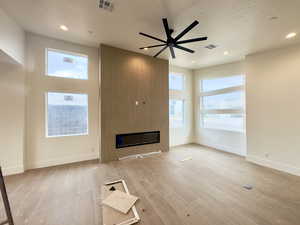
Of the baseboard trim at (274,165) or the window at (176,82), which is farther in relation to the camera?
the window at (176,82)

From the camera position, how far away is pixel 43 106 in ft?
11.6

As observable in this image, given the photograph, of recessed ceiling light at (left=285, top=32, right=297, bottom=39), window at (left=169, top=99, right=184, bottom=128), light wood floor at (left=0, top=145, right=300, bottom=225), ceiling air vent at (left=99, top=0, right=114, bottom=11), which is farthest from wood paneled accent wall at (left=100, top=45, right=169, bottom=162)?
recessed ceiling light at (left=285, top=32, right=297, bottom=39)

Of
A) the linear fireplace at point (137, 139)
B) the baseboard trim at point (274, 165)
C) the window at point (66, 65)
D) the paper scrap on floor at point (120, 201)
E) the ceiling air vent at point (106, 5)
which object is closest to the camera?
the paper scrap on floor at point (120, 201)

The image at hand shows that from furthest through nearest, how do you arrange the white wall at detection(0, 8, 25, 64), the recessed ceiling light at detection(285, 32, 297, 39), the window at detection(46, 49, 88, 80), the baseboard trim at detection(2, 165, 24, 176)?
the window at detection(46, 49, 88, 80), the baseboard trim at detection(2, 165, 24, 176), the recessed ceiling light at detection(285, 32, 297, 39), the white wall at detection(0, 8, 25, 64)

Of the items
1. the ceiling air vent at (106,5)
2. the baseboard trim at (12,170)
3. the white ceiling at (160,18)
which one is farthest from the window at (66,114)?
the ceiling air vent at (106,5)

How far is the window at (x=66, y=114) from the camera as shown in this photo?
3.68m

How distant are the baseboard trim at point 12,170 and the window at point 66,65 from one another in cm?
246

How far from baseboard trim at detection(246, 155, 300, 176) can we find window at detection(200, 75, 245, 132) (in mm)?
1050

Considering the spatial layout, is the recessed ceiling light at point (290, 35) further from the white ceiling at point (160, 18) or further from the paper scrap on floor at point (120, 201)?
the paper scrap on floor at point (120, 201)

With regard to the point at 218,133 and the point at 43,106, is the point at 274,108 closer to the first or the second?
the point at 218,133

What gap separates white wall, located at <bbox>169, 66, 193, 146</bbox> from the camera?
5.79m

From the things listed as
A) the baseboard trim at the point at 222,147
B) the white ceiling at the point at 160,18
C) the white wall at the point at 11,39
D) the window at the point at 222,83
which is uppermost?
the white ceiling at the point at 160,18

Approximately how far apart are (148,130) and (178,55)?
9.29ft

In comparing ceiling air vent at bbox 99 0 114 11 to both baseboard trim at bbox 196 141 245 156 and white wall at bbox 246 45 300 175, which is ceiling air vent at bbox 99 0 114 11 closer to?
white wall at bbox 246 45 300 175
